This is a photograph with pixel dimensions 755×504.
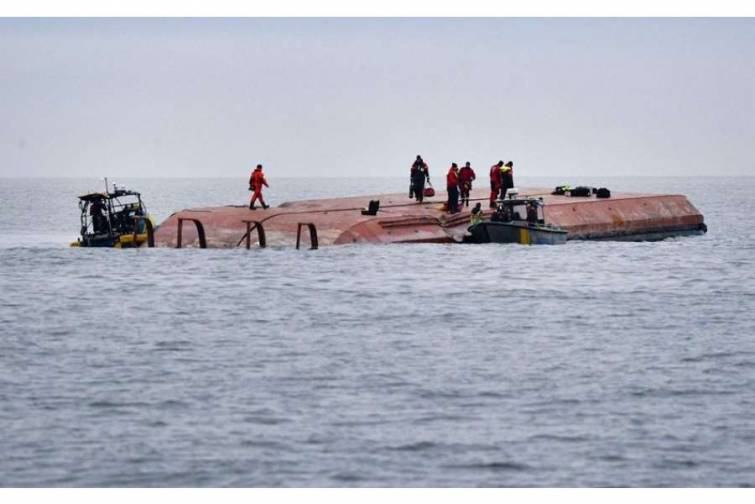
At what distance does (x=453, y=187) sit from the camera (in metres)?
50.3

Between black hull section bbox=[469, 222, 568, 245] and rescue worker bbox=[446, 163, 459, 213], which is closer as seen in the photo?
black hull section bbox=[469, 222, 568, 245]

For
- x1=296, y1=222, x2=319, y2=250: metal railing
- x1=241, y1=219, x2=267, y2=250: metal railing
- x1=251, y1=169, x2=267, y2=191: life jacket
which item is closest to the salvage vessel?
x1=241, y1=219, x2=267, y2=250: metal railing

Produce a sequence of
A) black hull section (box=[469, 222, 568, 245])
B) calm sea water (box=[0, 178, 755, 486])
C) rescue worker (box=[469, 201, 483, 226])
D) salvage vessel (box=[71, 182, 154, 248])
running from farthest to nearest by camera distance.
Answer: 1. salvage vessel (box=[71, 182, 154, 248])
2. rescue worker (box=[469, 201, 483, 226])
3. black hull section (box=[469, 222, 568, 245])
4. calm sea water (box=[0, 178, 755, 486])

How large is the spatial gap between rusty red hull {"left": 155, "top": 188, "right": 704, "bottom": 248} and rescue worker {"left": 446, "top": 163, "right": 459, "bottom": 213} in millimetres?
354

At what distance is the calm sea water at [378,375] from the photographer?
61.3 ft

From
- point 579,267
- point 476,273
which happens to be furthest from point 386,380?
point 579,267

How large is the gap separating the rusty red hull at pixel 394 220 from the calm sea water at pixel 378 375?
281 cm

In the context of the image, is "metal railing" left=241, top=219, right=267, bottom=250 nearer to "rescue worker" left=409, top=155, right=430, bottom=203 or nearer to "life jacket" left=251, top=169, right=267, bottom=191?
"life jacket" left=251, top=169, right=267, bottom=191

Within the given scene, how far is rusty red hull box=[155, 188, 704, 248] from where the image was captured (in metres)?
49.9

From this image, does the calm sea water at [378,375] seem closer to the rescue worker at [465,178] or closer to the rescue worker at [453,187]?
the rescue worker at [453,187]

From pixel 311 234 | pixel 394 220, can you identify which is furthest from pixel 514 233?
pixel 311 234

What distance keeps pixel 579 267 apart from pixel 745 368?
67.6 ft

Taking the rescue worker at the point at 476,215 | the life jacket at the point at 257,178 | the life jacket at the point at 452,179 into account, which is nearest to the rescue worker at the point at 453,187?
the life jacket at the point at 452,179
